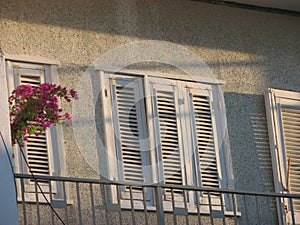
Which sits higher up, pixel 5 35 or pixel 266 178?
pixel 5 35

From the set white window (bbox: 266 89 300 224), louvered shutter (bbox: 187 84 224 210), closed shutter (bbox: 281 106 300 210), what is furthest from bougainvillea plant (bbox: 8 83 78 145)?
closed shutter (bbox: 281 106 300 210)

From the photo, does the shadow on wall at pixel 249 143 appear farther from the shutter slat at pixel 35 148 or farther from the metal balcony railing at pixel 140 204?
the shutter slat at pixel 35 148

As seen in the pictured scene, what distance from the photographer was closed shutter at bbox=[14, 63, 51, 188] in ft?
39.9

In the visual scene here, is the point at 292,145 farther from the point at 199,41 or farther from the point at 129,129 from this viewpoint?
the point at 129,129

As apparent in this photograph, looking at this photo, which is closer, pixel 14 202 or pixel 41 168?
pixel 14 202

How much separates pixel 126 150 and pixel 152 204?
623 mm

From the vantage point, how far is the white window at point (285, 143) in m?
13.9

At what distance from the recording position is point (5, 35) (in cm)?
1226

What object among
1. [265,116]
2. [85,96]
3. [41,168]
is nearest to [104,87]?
[85,96]

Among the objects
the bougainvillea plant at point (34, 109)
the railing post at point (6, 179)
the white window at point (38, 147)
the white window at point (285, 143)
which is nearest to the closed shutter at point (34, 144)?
the white window at point (38, 147)

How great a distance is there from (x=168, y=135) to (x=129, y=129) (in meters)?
0.50

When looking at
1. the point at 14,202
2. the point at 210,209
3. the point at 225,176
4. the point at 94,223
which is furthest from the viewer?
the point at 225,176

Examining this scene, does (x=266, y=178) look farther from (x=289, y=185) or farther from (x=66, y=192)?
(x=66, y=192)

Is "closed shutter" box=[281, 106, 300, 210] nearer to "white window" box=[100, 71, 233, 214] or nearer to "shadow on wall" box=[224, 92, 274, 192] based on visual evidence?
"shadow on wall" box=[224, 92, 274, 192]
